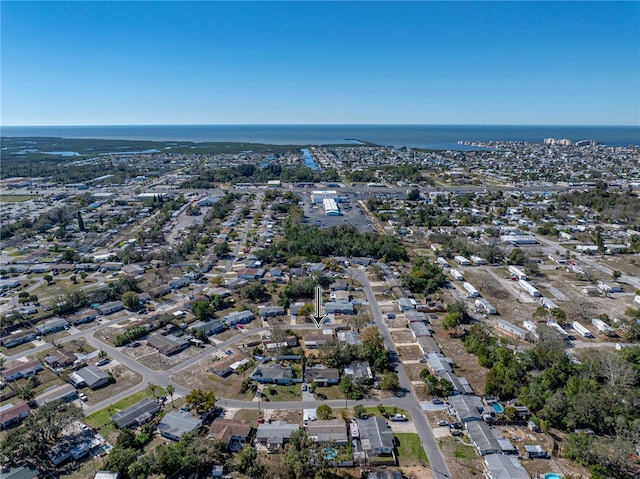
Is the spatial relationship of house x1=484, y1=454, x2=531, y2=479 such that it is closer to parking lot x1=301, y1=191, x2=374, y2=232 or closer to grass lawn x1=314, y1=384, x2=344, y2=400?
grass lawn x1=314, y1=384, x2=344, y2=400

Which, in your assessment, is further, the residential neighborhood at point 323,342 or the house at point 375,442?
the residential neighborhood at point 323,342

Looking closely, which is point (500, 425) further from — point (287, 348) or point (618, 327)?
point (618, 327)

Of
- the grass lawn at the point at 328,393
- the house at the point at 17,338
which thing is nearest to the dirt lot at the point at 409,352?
the grass lawn at the point at 328,393

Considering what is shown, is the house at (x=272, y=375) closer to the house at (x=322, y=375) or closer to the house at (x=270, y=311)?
the house at (x=322, y=375)

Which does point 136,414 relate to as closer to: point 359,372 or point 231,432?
point 231,432

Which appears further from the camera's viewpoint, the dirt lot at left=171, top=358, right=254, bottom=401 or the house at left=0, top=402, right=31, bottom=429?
the dirt lot at left=171, top=358, right=254, bottom=401

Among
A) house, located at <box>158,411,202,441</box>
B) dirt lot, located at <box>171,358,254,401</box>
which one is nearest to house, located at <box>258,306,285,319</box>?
dirt lot, located at <box>171,358,254,401</box>
